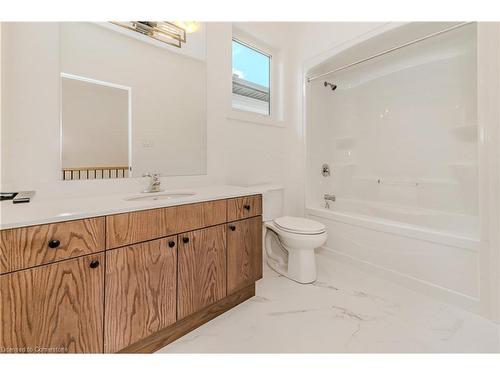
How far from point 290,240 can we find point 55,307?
152 cm

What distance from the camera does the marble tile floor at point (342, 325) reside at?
4.11 ft

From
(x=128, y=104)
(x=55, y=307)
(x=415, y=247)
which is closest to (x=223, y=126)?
(x=128, y=104)

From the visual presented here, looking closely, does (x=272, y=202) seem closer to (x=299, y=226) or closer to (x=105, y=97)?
(x=299, y=226)

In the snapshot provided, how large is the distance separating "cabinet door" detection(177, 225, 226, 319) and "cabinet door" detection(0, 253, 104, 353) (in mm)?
387

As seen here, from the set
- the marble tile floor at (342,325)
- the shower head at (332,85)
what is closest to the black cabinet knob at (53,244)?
the marble tile floor at (342,325)

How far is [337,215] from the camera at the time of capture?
2369 mm

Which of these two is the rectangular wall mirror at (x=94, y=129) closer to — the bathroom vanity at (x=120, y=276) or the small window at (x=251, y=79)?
the bathroom vanity at (x=120, y=276)

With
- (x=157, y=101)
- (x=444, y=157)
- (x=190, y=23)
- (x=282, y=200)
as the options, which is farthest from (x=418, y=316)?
(x=190, y=23)

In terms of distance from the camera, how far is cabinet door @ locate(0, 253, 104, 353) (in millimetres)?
812

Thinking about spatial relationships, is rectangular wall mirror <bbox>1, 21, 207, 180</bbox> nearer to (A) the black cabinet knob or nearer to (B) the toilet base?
(A) the black cabinet knob

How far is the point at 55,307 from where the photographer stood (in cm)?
89

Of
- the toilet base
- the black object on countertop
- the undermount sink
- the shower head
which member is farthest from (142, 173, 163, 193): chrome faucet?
the shower head

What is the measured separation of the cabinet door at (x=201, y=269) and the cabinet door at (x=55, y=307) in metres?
0.39
